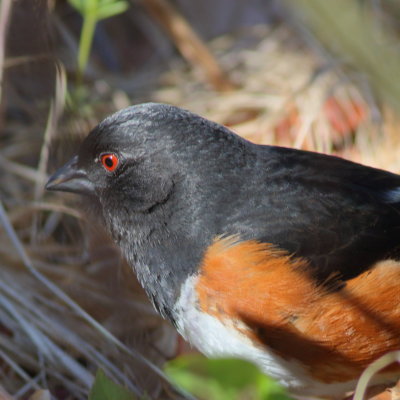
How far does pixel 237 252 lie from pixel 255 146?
419 mm

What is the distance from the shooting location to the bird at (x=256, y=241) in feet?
5.96

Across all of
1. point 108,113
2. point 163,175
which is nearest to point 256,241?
point 163,175

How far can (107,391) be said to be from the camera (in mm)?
1275

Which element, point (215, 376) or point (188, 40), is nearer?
point (215, 376)

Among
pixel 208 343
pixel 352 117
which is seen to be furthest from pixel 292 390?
pixel 352 117

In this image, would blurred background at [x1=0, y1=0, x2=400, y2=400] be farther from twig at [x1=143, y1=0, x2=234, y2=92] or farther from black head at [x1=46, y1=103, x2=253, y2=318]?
black head at [x1=46, y1=103, x2=253, y2=318]

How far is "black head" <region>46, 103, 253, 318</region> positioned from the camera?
197 cm

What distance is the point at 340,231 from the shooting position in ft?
6.14

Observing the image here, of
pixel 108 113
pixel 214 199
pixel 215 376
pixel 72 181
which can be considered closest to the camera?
pixel 215 376

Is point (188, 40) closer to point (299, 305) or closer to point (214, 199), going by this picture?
point (214, 199)

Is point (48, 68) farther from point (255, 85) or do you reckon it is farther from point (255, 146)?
point (255, 85)

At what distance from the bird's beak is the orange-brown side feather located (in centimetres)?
49

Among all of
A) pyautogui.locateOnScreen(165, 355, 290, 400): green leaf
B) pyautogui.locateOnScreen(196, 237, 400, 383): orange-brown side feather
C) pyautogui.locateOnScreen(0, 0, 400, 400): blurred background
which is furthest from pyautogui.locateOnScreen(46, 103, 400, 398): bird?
pyautogui.locateOnScreen(165, 355, 290, 400): green leaf

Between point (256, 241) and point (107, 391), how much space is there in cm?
70
